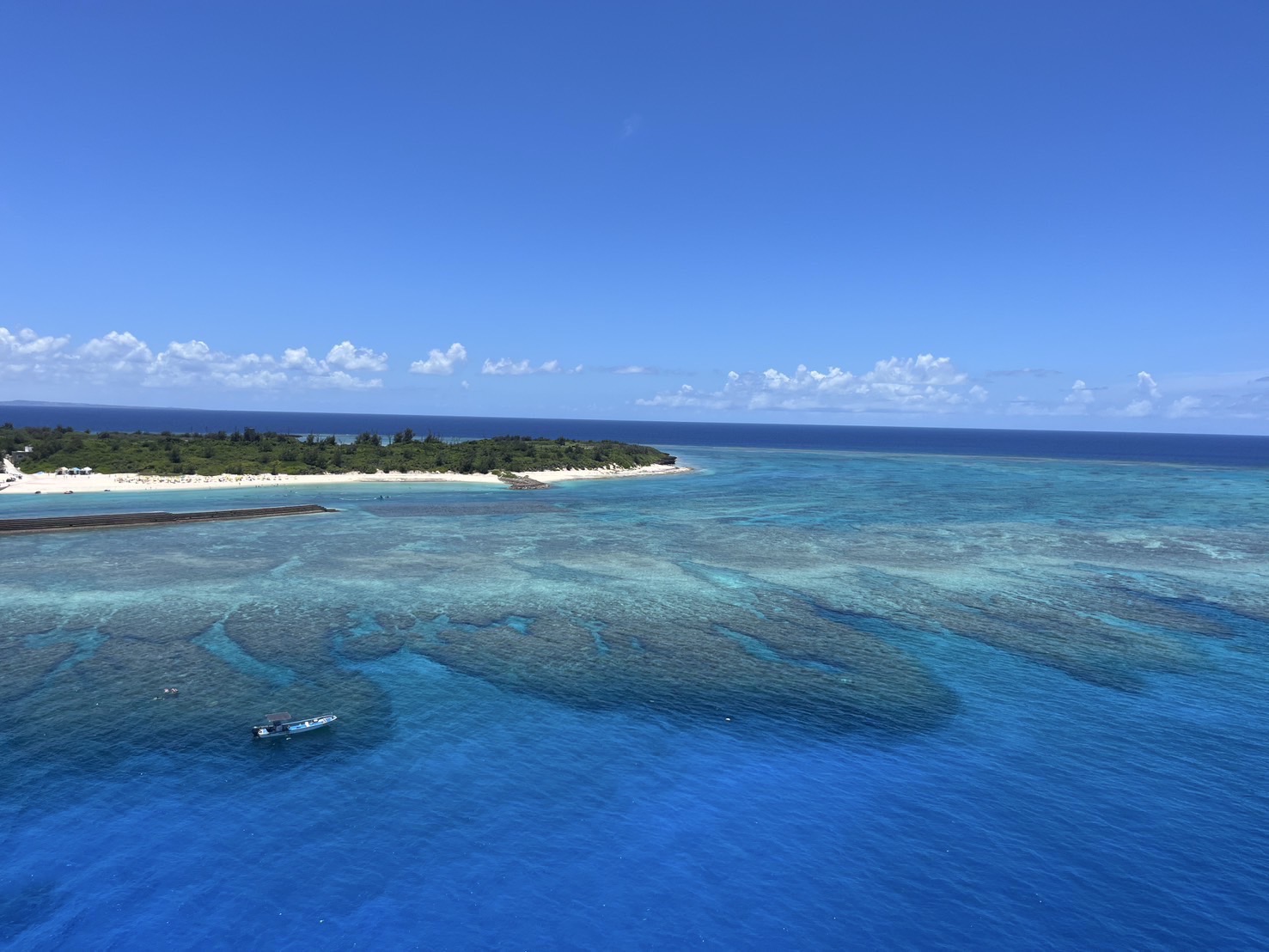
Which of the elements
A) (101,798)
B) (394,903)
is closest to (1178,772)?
(394,903)

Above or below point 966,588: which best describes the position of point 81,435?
above

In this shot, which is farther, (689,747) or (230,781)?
(689,747)

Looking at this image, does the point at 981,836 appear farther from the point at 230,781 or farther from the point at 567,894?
the point at 230,781

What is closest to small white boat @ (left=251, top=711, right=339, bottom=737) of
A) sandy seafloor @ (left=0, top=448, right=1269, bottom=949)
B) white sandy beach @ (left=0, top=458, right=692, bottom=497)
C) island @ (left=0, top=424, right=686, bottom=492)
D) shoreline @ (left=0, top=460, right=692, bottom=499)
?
sandy seafloor @ (left=0, top=448, right=1269, bottom=949)

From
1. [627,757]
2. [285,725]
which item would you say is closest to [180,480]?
[285,725]

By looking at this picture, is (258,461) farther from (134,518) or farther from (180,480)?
(134,518)
